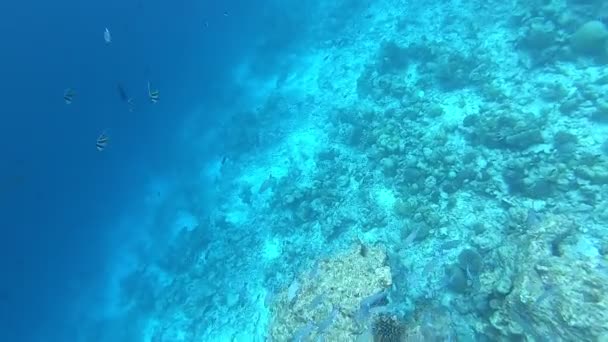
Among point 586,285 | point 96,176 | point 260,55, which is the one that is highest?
point 96,176

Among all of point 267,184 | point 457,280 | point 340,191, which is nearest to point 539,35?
point 340,191

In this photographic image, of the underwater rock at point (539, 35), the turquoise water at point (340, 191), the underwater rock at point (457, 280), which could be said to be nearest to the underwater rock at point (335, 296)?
the turquoise water at point (340, 191)

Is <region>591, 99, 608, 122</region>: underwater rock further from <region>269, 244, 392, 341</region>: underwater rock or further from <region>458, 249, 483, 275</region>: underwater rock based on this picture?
<region>269, 244, 392, 341</region>: underwater rock

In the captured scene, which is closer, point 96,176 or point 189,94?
point 189,94

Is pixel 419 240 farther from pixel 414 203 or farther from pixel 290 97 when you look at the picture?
pixel 290 97

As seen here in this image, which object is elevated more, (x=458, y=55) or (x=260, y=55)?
(x=260, y=55)

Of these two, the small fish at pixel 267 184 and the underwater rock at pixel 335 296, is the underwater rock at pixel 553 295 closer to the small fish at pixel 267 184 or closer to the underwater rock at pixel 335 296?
the underwater rock at pixel 335 296

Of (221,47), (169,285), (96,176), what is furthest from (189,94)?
(169,285)

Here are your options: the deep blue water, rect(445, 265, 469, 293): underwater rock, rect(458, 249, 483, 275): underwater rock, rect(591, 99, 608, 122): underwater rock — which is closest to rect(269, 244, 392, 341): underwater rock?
rect(445, 265, 469, 293): underwater rock

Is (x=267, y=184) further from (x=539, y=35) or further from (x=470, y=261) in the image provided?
(x=539, y=35)
